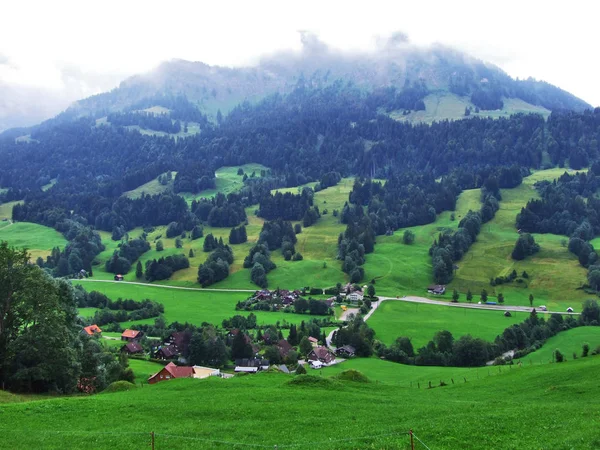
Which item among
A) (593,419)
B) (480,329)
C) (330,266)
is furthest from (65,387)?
(330,266)

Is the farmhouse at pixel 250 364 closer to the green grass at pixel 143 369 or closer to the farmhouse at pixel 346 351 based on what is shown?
the green grass at pixel 143 369

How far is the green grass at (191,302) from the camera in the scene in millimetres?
129000

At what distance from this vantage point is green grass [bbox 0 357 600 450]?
92.3ft

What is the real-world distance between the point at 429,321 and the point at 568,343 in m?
32.2

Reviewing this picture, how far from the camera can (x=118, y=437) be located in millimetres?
29891

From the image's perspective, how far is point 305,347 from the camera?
10294cm

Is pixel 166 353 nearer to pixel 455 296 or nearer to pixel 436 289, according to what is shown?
pixel 455 296

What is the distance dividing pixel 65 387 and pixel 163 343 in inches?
2249

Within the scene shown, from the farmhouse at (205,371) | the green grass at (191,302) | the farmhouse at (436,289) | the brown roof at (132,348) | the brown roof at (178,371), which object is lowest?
the green grass at (191,302)

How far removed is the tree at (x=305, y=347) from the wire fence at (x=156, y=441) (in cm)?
7297

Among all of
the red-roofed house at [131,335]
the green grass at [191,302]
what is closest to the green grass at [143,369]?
the red-roofed house at [131,335]

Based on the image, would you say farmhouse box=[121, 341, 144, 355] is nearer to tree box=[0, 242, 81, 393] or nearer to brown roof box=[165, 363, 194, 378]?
brown roof box=[165, 363, 194, 378]

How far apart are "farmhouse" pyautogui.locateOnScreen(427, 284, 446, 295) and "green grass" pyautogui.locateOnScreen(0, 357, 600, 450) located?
4215 inches

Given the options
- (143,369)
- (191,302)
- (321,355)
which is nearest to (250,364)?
(321,355)
